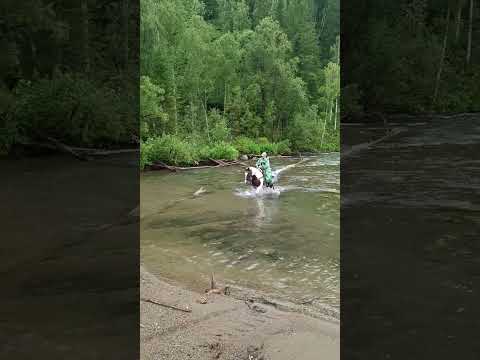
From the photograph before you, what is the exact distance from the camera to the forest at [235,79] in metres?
20.2

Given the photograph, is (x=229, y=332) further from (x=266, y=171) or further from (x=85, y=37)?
(x=85, y=37)

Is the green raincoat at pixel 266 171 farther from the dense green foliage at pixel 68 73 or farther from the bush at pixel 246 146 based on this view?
the bush at pixel 246 146

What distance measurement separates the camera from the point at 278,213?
8.32 meters

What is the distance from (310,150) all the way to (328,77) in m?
7.74

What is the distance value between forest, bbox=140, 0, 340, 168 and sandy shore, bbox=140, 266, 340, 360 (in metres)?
11.9

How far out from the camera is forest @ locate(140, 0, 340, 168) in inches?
797

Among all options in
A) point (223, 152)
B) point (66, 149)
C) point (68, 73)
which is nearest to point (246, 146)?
point (223, 152)

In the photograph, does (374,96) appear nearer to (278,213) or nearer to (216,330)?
(278,213)

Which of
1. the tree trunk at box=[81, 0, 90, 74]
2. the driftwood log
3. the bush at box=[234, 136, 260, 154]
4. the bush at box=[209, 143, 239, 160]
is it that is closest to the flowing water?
the driftwood log

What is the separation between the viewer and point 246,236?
6.64m

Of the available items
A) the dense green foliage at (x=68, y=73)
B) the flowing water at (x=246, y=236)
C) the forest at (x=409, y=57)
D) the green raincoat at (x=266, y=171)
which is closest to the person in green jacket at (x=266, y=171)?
the green raincoat at (x=266, y=171)

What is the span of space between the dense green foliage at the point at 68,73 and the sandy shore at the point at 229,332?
10.8 m

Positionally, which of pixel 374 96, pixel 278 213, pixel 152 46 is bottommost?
pixel 278 213

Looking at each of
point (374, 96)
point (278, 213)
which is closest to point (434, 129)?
point (374, 96)
